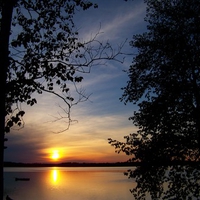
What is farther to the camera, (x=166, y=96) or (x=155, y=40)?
(x=155, y=40)

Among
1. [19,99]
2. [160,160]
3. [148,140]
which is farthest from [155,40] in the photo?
[19,99]

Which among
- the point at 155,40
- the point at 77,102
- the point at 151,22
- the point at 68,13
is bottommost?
the point at 77,102

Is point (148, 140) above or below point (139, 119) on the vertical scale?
below

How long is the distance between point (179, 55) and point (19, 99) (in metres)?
10.2

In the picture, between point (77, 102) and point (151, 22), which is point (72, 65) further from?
point (151, 22)

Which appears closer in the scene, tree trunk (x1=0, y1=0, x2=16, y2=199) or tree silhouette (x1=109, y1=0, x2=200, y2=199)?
tree trunk (x1=0, y1=0, x2=16, y2=199)

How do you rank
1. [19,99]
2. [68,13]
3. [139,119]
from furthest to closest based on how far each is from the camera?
1. [139,119]
2. [68,13]
3. [19,99]

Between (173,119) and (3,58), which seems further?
(173,119)

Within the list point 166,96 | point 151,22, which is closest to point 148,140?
point 166,96

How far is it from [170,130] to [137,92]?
124 inches

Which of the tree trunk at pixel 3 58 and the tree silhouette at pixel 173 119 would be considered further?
the tree silhouette at pixel 173 119

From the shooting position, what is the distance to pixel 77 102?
9.40 metres

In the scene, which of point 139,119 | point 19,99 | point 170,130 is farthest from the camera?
point 139,119

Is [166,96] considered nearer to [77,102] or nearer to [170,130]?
[170,130]
